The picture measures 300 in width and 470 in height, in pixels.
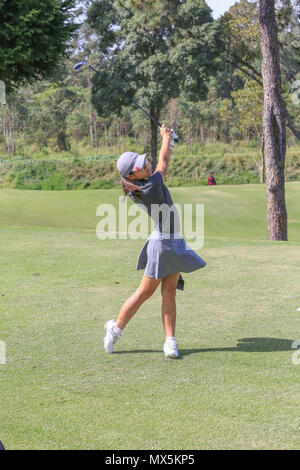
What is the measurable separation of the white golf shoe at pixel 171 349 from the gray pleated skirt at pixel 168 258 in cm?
57

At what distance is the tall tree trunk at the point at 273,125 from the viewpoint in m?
17.2

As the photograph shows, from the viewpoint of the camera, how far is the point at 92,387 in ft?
14.3

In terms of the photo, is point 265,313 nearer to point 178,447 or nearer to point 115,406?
point 115,406

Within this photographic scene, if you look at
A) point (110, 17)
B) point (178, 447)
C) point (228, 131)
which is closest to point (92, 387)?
point (178, 447)

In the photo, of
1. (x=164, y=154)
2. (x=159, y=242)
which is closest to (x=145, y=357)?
(x=159, y=242)

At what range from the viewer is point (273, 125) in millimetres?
17219

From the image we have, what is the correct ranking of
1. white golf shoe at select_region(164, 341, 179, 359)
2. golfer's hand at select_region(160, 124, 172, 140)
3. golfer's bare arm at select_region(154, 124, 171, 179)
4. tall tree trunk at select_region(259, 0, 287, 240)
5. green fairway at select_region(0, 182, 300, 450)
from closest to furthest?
1. green fairway at select_region(0, 182, 300, 450)
2. white golf shoe at select_region(164, 341, 179, 359)
3. golfer's bare arm at select_region(154, 124, 171, 179)
4. golfer's hand at select_region(160, 124, 172, 140)
5. tall tree trunk at select_region(259, 0, 287, 240)

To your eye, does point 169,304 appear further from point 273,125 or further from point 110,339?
point 273,125

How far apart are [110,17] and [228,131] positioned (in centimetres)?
1606

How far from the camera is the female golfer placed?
5.11 m

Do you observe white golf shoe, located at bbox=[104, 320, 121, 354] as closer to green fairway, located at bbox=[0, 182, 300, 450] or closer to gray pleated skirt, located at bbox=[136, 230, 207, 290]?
green fairway, located at bbox=[0, 182, 300, 450]

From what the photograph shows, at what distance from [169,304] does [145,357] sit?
53 centimetres

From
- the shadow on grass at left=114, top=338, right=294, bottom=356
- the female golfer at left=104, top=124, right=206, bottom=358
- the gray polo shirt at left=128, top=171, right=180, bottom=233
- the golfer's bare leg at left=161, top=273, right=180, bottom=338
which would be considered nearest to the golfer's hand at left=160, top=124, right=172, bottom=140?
the female golfer at left=104, top=124, right=206, bottom=358

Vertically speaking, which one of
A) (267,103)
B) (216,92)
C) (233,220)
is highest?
(216,92)
